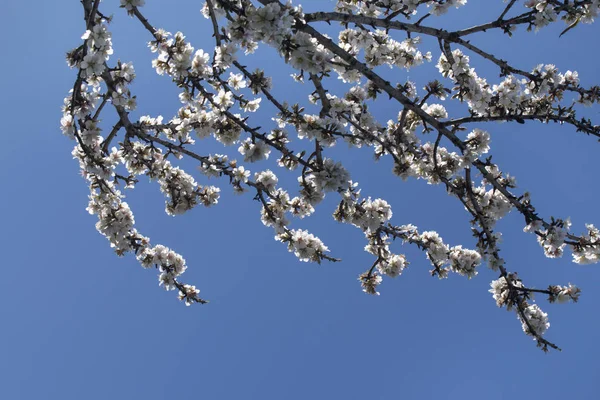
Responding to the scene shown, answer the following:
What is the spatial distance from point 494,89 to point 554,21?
4.62ft

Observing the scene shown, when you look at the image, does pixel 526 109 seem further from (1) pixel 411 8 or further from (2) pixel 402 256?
(2) pixel 402 256

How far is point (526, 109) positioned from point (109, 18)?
6015mm

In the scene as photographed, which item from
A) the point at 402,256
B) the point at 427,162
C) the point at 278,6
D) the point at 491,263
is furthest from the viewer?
the point at 402,256

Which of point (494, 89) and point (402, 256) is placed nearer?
point (494, 89)

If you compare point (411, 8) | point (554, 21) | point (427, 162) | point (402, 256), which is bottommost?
point (402, 256)

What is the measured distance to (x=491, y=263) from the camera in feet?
21.5

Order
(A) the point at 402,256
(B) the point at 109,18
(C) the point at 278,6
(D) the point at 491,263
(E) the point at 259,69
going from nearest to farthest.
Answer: (C) the point at 278,6
(B) the point at 109,18
(E) the point at 259,69
(D) the point at 491,263
(A) the point at 402,256

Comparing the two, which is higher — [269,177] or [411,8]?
[411,8]

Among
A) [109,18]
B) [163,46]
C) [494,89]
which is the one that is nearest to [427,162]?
[494,89]

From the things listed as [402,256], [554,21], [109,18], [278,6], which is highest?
[554,21]

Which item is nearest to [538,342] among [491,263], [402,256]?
[491,263]

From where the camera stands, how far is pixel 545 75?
6918mm

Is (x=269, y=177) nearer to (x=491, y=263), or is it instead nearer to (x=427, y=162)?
(x=427, y=162)

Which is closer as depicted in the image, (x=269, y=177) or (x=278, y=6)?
(x=278, y=6)
